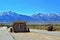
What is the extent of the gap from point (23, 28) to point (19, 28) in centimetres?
89

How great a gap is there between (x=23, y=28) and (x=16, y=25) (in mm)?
1742

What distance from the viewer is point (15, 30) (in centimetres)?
4878

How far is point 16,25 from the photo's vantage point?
49.7m

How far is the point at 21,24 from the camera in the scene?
49625 mm

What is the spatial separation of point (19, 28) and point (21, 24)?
1.02m

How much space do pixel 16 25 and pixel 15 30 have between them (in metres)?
1.44

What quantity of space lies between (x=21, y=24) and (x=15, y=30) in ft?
6.61

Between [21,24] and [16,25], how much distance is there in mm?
1149

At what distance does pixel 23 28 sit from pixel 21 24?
1024 mm

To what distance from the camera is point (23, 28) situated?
162ft

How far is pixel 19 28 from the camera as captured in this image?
4934 centimetres
